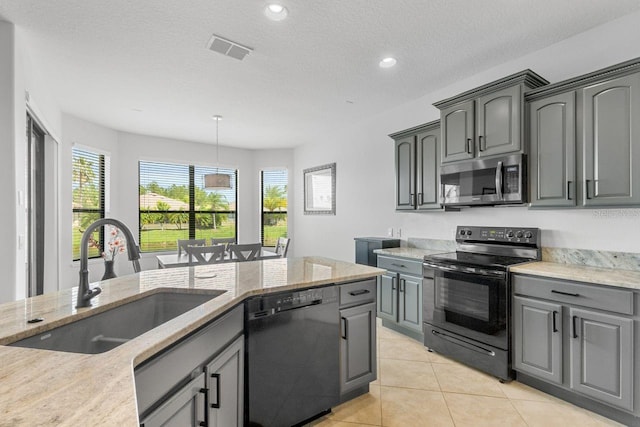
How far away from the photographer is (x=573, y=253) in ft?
8.66

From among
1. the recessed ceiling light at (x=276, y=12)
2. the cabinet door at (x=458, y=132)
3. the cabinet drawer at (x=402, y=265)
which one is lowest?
the cabinet drawer at (x=402, y=265)

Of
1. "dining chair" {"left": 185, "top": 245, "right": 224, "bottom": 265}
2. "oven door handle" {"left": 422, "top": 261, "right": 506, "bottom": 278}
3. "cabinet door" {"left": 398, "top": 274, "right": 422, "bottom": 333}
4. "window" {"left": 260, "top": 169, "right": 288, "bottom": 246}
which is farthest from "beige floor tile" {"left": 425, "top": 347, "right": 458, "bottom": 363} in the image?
"window" {"left": 260, "top": 169, "right": 288, "bottom": 246}

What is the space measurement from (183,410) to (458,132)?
10.1ft

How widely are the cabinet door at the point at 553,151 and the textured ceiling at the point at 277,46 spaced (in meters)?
0.63

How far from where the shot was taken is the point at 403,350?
320cm

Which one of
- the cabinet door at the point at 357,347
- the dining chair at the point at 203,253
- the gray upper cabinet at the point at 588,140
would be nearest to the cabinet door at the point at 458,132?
the gray upper cabinet at the point at 588,140

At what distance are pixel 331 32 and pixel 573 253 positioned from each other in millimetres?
2648

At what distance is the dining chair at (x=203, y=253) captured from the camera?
377 cm

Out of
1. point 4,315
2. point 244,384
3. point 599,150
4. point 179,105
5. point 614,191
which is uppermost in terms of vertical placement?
point 179,105

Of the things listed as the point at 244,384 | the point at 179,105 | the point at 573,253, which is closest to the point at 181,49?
the point at 179,105

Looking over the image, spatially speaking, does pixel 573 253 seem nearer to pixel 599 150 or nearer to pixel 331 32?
pixel 599 150

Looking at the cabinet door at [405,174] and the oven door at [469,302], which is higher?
the cabinet door at [405,174]

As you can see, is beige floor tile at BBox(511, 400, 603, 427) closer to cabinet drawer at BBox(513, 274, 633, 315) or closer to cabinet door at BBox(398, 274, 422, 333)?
cabinet drawer at BBox(513, 274, 633, 315)

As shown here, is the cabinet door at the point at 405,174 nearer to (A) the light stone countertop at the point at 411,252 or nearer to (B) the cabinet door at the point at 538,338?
(A) the light stone countertop at the point at 411,252
